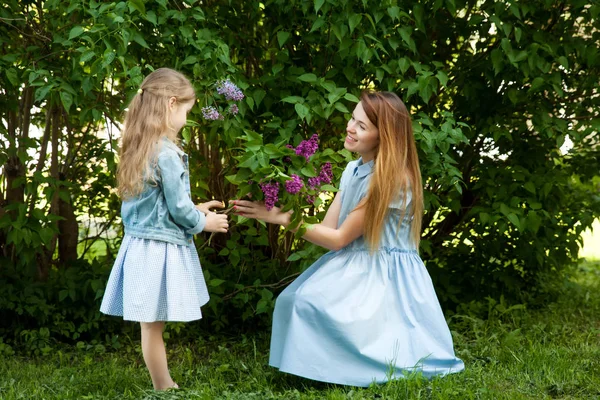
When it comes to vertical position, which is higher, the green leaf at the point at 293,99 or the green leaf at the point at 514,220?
the green leaf at the point at 293,99

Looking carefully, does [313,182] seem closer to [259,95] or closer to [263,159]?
[263,159]

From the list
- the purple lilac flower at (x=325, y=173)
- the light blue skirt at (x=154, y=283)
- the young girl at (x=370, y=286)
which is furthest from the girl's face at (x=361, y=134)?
the light blue skirt at (x=154, y=283)

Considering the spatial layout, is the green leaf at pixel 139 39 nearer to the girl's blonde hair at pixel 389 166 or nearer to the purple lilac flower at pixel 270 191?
the purple lilac flower at pixel 270 191

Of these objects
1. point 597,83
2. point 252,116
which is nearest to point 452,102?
point 597,83

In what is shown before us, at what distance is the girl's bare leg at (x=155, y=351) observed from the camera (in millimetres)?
3066

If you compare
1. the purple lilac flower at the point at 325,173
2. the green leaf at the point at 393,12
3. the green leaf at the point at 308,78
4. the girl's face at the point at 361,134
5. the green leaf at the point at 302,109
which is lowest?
the purple lilac flower at the point at 325,173

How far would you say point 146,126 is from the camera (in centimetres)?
303

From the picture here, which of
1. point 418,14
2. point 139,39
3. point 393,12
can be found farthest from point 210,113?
point 418,14

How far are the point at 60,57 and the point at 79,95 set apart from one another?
37 centimetres

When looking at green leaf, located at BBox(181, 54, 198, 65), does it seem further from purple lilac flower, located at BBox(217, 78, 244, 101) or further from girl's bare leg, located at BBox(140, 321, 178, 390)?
girl's bare leg, located at BBox(140, 321, 178, 390)

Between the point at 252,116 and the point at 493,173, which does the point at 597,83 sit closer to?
the point at 493,173

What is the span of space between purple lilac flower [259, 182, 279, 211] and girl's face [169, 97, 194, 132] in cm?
42

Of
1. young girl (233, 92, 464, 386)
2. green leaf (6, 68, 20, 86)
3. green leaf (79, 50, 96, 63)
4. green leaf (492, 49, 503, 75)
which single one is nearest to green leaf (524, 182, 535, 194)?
green leaf (492, 49, 503, 75)

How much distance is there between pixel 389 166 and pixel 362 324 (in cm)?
64
